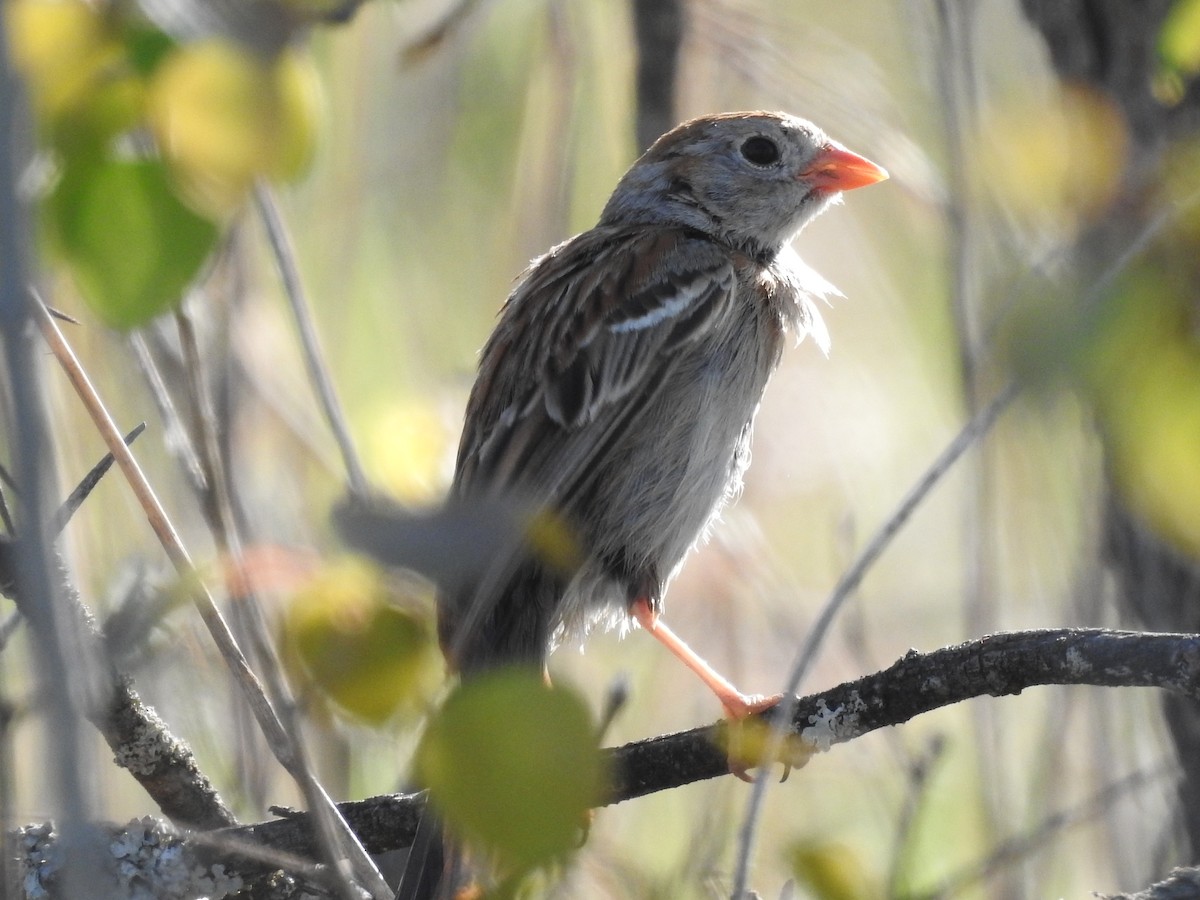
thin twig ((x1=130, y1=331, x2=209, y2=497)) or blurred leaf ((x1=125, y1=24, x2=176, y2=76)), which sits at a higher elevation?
thin twig ((x1=130, y1=331, x2=209, y2=497))

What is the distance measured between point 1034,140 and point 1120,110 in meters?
1.20

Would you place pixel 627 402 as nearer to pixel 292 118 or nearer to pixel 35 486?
pixel 292 118

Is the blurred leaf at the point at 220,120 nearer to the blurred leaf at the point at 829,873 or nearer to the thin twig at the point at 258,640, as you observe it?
the thin twig at the point at 258,640

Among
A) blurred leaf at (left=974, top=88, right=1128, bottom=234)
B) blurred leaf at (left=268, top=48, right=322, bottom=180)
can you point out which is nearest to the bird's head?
blurred leaf at (left=974, top=88, right=1128, bottom=234)

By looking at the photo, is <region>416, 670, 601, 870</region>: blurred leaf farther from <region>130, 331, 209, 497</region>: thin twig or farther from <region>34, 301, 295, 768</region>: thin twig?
<region>130, 331, 209, 497</region>: thin twig

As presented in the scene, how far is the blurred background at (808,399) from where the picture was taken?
2174mm

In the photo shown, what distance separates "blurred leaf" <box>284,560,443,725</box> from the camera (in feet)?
4.21

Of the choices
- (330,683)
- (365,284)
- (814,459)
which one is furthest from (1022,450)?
(330,683)

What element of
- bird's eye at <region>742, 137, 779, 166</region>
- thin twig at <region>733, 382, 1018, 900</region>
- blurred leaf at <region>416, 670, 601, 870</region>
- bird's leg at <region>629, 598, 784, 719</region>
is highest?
bird's eye at <region>742, 137, 779, 166</region>

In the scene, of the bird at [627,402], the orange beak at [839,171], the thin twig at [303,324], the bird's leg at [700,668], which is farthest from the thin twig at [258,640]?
the orange beak at [839,171]

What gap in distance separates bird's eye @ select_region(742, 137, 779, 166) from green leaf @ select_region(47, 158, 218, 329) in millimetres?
2679

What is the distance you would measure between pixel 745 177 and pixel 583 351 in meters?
0.87

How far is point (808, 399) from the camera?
4.44 m

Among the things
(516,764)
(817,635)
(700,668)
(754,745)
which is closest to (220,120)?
(516,764)
